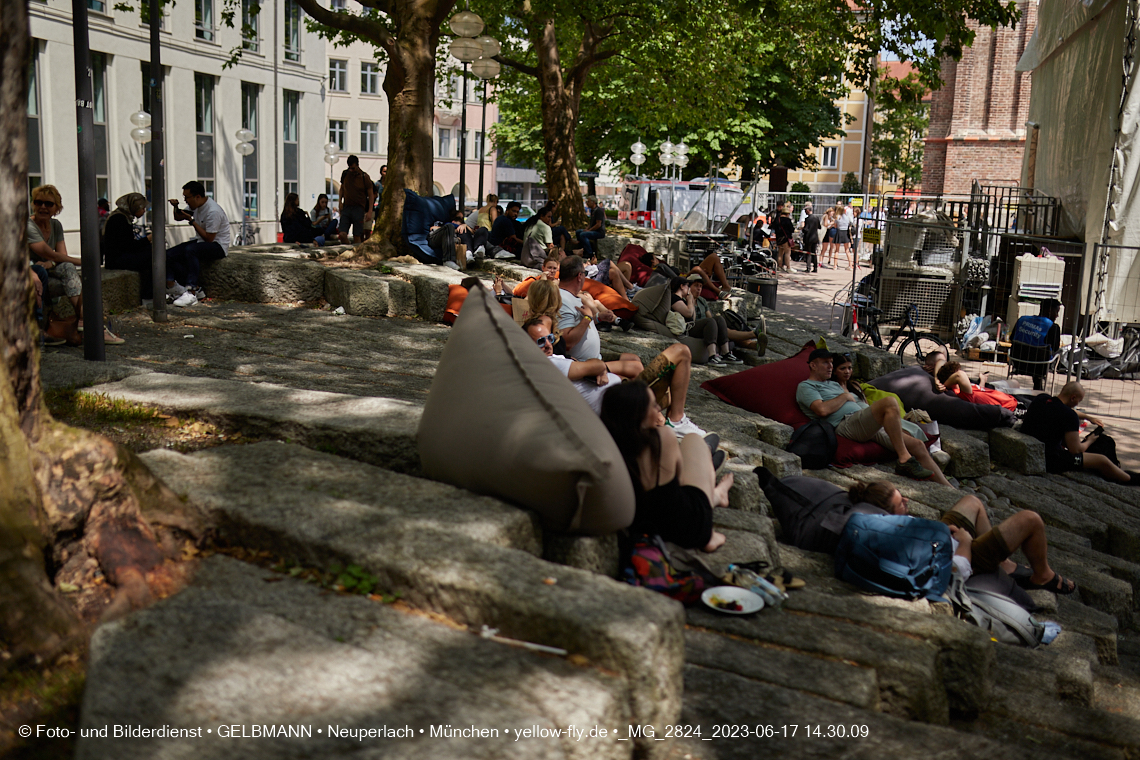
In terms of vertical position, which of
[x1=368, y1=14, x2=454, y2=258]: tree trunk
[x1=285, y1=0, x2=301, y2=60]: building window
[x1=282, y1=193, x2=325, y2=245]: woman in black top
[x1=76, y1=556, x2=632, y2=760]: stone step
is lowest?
[x1=76, y1=556, x2=632, y2=760]: stone step

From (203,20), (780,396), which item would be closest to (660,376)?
(780,396)

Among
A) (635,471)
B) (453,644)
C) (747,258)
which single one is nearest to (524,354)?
(635,471)

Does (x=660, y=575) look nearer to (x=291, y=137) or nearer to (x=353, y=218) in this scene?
(x=353, y=218)

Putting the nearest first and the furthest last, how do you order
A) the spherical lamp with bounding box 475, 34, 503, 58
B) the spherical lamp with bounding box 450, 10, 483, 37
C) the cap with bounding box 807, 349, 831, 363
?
the cap with bounding box 807, 349, 831, 363, the spherical lamp with bounding box 450, 10, 483, 37, the spherical lamp with bounding box 475, 34, 503, 58

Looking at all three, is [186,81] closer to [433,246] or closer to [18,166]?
[433,246]

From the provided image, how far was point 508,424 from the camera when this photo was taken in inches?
151

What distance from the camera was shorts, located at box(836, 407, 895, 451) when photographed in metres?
8.54

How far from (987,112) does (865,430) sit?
1139 inches

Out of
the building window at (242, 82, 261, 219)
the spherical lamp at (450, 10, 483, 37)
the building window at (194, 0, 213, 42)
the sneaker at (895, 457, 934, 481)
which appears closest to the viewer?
the sneaker at (895, 457, 934, 481)

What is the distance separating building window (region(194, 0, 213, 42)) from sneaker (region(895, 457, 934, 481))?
2838cm

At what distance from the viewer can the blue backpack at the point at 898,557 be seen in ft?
17.4

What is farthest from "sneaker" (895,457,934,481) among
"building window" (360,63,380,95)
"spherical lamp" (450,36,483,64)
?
"building window" (360,63,380,95)

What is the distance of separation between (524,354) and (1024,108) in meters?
33.4

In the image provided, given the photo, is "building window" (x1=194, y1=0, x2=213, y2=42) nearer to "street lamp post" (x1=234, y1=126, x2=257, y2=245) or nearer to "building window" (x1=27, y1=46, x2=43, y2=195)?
"street lamp post" (x1=234, y1=126, x2=257, y2=245)
